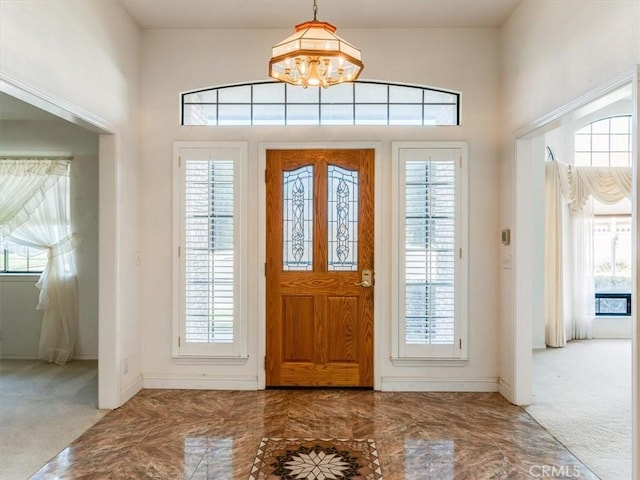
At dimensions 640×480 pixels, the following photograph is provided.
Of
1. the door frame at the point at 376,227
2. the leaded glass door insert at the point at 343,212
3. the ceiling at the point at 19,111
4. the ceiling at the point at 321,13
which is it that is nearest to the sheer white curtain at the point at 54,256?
the ceiling at the point at 19,111

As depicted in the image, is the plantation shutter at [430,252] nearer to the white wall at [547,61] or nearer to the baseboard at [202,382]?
the white wall at [547,61]

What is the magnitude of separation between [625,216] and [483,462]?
571 cm

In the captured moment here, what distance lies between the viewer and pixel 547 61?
3299mm

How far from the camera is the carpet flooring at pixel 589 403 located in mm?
2959

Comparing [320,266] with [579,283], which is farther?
[579,283]

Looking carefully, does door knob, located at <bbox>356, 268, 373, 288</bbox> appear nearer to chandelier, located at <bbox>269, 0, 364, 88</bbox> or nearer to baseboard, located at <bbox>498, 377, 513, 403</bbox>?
baseboard, located at <bbox>498, 377, 513, 403</bbox>

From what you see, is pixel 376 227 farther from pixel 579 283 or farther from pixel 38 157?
pixel 579 283

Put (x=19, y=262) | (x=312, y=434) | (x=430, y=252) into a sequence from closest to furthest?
(x=312, y=434) < (x=430, y=252) < (x=19, y=262)

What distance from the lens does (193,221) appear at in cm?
418

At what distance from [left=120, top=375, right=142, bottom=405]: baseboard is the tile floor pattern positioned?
57 mm

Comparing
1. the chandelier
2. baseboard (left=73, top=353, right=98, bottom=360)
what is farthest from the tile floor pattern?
the chandelier

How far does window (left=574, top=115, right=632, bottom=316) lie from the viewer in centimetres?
682

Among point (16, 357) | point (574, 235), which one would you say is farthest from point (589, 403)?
point (16, 357)

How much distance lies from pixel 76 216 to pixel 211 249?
2131mm
